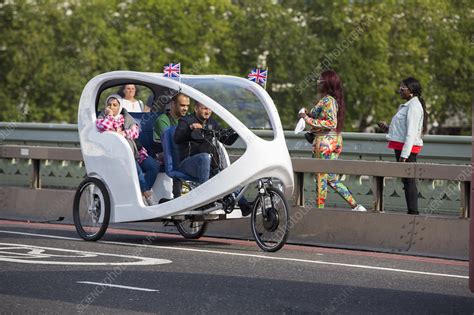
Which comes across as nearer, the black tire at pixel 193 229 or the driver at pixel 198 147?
the driver at pixel 198 147

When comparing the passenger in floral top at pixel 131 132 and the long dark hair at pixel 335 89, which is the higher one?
the long dark hair at pixel 335 89

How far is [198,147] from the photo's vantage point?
14195 mm

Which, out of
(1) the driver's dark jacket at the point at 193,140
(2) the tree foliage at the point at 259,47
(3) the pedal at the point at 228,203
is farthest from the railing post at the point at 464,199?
(2) the tree foliage at the point at 259,47

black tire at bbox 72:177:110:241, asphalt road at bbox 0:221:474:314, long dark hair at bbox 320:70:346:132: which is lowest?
asphalt road at bbox 0:221:474:314

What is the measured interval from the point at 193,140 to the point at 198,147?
0.40 feet

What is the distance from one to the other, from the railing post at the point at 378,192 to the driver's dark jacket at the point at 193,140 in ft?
5.20

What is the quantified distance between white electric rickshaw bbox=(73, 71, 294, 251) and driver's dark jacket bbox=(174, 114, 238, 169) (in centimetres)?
10

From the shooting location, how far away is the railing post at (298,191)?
49.6ft

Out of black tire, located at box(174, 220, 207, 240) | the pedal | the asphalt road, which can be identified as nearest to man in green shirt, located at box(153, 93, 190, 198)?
the pedal

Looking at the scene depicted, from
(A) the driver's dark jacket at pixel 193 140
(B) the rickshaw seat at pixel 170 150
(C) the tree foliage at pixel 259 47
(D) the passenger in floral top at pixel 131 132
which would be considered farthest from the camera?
(C) the tree foliage at pixel 259 47

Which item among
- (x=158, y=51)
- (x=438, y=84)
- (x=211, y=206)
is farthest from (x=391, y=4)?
(x=211, y=206)

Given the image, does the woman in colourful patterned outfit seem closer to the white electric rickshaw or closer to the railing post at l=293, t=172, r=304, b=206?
the railing post at l=293, t=172, r=304, b=206

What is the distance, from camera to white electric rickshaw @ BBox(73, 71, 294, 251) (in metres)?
13.5

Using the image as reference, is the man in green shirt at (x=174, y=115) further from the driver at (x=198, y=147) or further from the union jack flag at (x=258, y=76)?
the union jack flag at (x=258, y=76)
